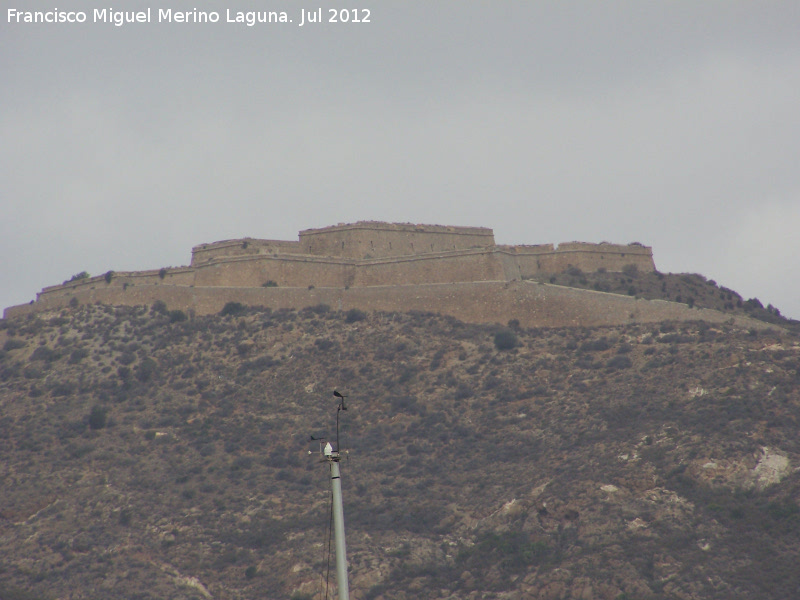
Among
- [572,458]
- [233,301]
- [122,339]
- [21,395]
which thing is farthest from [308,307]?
[572,458]

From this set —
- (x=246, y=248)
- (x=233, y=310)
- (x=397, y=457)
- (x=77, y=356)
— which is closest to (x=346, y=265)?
(x=246, y=248)

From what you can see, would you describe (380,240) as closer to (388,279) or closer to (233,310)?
(388,279)

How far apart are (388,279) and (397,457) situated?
39.1 feet

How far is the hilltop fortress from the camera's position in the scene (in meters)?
54.9

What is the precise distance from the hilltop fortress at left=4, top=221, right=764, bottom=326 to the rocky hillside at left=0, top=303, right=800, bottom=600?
33.8 inches

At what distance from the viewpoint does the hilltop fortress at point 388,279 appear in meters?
54.9

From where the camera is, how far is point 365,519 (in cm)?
4519

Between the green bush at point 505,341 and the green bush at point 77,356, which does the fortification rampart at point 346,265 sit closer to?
the green bush at point 505,341

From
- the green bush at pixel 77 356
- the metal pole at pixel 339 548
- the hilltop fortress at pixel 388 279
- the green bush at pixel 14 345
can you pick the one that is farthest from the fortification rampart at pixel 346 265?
the metal pole at pixel 339 548

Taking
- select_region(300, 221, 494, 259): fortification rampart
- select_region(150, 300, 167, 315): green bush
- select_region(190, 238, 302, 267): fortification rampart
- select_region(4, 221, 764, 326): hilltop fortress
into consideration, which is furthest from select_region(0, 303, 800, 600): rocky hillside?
select_region(300, 221, 494, 259): fortification rampart

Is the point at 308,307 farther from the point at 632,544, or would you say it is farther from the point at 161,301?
the point at 632,544

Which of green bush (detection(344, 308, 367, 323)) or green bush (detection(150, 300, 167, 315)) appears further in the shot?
green bush (detection(150, 300, 167, 315))

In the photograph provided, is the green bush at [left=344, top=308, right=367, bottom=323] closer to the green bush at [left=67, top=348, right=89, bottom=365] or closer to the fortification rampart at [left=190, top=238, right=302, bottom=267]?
the fortification rampart at [left=190, top=238, right=302, bottom=267]

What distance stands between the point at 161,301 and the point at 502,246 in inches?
613
